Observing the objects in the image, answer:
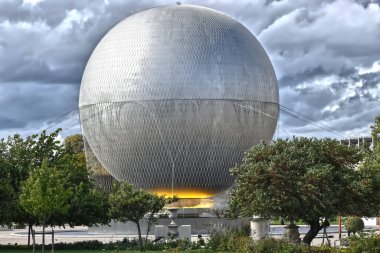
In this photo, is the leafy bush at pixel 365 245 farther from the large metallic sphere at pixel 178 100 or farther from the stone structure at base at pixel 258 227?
the large metallic sphere at pixel 178 100

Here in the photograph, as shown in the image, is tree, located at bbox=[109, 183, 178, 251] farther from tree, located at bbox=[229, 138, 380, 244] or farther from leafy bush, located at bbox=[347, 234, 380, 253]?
leafy bush, located at bbox=[347, 234, 380, 253]

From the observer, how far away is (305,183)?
32562mm

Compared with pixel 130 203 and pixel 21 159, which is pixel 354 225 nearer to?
pixel 130 203

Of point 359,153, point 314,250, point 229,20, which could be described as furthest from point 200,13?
point 314,250

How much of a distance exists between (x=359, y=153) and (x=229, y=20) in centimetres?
3300

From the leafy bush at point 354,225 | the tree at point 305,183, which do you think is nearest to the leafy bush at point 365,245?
the tree at point 305,183

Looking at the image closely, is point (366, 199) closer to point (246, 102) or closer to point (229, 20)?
point (246, 102)

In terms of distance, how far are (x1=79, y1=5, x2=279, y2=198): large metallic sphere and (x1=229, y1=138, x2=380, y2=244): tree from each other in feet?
81.7

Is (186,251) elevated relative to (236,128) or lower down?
lower down

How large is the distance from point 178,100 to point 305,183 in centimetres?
2839

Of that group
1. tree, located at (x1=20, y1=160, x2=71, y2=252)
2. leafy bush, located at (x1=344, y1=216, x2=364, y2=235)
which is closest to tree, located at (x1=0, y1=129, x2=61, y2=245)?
tree, located at (x1=20, y1=160, x2=71, y2=252)

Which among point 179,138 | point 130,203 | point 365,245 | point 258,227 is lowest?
point 365,245

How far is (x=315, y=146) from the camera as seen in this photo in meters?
34.5

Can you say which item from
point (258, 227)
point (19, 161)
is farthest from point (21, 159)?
point (258, 227)
